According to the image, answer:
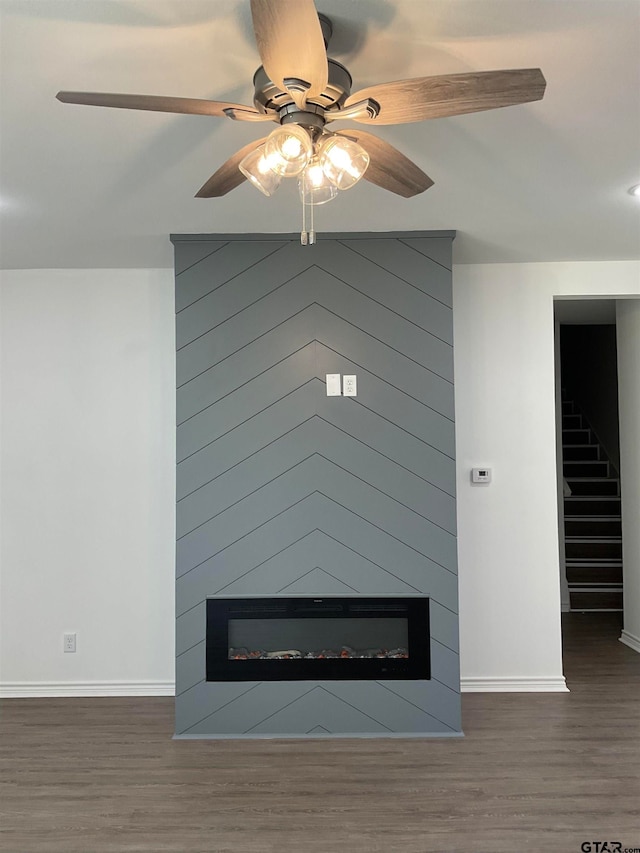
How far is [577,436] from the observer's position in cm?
822

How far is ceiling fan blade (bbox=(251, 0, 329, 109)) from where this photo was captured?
1402 mm

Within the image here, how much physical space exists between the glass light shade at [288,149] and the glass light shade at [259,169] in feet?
0.07

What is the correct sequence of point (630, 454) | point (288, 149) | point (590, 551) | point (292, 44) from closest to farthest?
point (292, 44), point (288, 149), point (630, 454), point (590, 551)

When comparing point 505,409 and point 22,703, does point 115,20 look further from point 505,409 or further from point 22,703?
point 22,703

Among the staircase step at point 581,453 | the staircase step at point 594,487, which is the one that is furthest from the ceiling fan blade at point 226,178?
the staircase step at point 581,453

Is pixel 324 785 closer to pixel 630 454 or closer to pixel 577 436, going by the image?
pixel 630 454

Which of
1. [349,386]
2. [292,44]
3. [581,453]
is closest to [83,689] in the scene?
[349,386]

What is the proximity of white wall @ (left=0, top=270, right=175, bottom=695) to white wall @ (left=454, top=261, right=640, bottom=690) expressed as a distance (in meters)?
1.84

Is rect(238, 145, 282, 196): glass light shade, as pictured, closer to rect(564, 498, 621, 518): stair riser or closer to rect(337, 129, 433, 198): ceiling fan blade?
rect(337, 129, 433, 198): ceiling fan blade

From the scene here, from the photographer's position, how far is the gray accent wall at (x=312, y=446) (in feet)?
11.7

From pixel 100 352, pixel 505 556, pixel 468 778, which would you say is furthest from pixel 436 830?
pixel 100 352

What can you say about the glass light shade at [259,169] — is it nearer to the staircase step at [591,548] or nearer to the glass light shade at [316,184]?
the glass light shade at [316,184]

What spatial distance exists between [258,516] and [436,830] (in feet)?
5.40

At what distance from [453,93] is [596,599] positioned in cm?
570
